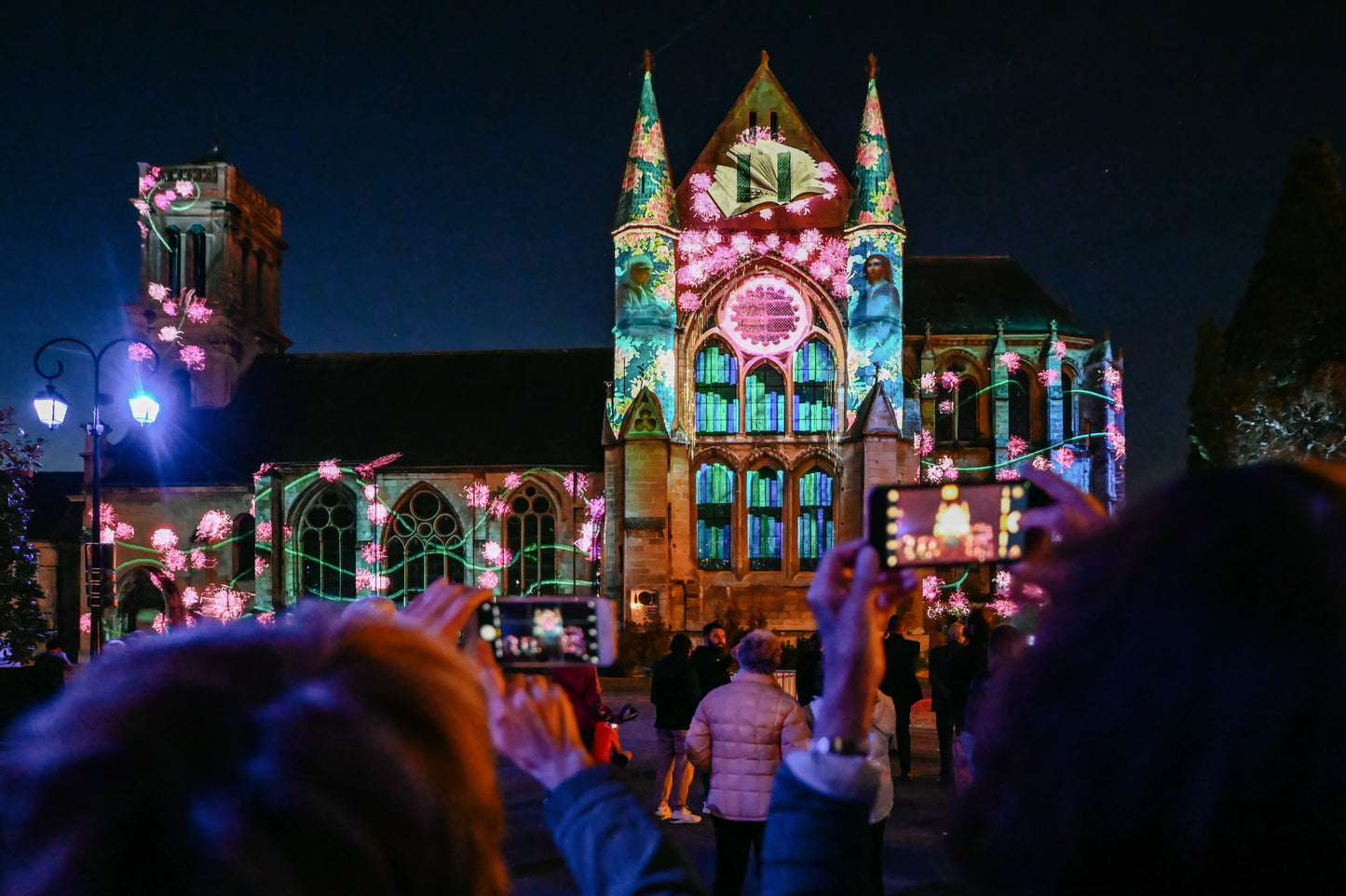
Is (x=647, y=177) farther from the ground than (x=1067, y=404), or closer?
farther from the ground

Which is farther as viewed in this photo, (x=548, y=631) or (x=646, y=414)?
(x=646, y=414)

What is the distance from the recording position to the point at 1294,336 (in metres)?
20.8

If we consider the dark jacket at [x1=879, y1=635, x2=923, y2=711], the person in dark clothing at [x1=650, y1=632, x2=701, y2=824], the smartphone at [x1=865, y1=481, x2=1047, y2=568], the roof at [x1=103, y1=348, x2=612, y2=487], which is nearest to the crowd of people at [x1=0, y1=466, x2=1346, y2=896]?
the smartphone at [x1=865, y1=481, x2=1047, y2=568]

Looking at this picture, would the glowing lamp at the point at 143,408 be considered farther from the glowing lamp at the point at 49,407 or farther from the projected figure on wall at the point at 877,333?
the projected figure on wall at the point at 877,333

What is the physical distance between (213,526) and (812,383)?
18.5 meters

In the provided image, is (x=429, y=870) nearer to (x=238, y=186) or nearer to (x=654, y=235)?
(x=654, y=235)

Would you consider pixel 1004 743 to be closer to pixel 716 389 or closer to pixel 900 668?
pixel 900 668

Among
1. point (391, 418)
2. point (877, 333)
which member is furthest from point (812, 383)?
point (391, 418)

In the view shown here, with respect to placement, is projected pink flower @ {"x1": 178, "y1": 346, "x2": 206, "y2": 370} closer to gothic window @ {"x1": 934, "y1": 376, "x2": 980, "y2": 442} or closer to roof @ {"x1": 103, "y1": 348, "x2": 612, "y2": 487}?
roof @ {"x1": 103, "y1": 348, "x2": 612, "y2": 487}

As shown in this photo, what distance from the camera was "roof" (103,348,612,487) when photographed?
2845 centimetres

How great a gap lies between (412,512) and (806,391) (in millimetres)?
12377

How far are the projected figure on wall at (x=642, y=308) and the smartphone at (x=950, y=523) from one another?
73.4 feet

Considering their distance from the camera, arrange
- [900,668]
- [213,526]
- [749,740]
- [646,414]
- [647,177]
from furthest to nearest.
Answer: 1. [213,526]
2. [647,177]
3. [646,414]
4. [900,668]
5. [749,740]

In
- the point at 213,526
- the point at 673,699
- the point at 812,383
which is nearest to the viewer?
the point at 673,699
